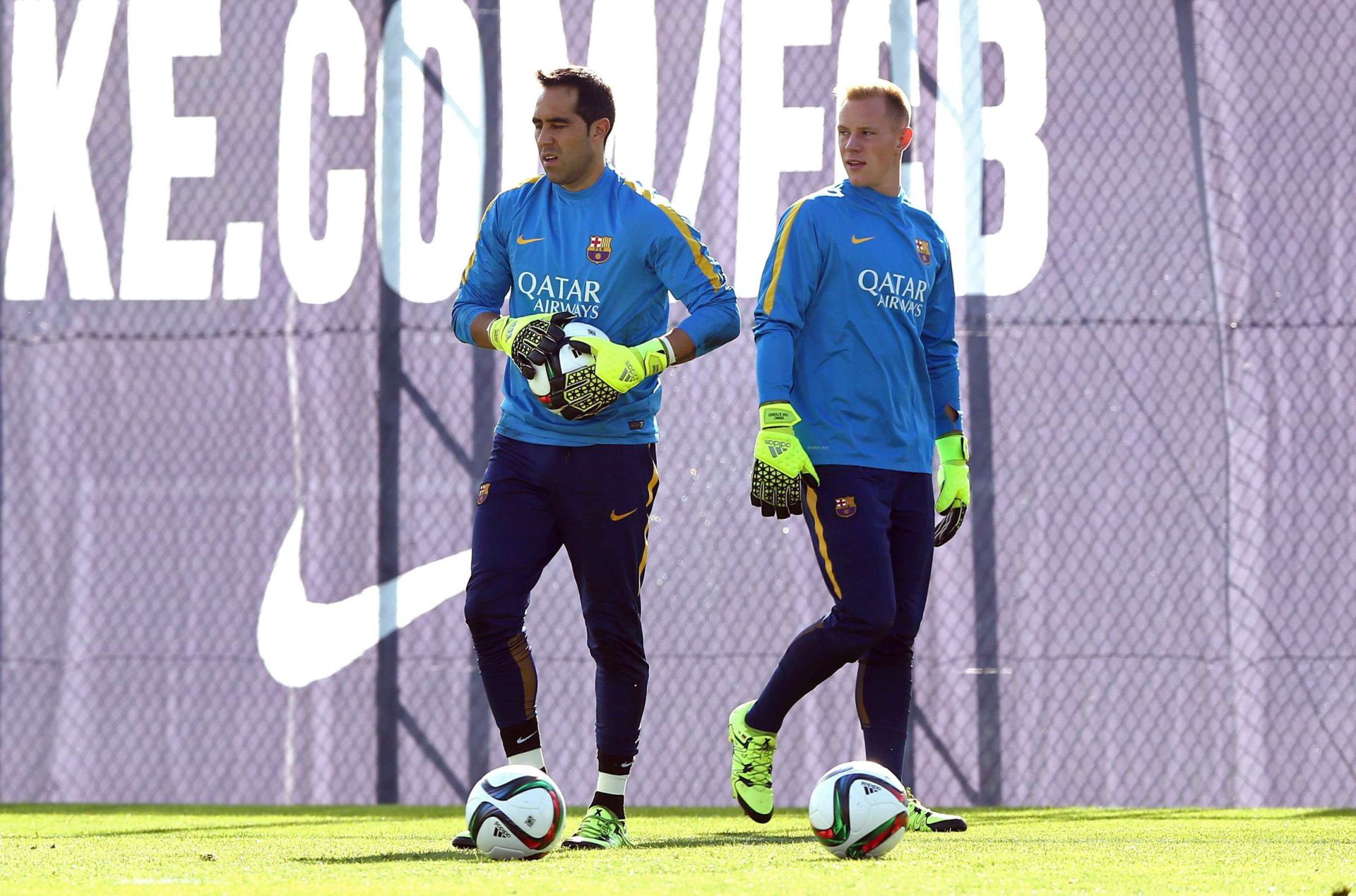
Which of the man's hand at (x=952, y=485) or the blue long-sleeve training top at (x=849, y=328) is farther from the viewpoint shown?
the man's hand at (x=952, y=485)

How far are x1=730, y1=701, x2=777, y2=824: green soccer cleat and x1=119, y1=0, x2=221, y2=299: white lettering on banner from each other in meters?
3.30

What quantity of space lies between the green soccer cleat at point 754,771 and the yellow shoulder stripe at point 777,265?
3.57 ft

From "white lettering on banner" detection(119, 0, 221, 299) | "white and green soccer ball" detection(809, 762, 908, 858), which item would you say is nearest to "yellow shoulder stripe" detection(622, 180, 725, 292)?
"white and green soccer ball" detection(809, 762, 908, 858)

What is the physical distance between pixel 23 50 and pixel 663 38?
8.65ft

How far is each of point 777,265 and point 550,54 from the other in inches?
96.2

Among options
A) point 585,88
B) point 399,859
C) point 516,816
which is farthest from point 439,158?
point 516,816

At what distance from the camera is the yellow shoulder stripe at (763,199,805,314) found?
14.3ft

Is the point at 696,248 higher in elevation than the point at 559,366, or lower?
higher

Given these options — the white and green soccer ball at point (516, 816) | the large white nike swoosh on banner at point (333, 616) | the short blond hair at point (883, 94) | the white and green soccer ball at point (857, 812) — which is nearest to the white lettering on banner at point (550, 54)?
A: the large white nike swoosh on banner at point (333, 616)

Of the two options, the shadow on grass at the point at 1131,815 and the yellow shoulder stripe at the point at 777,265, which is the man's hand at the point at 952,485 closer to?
the yellow shoulder stripe at the point at 777,265

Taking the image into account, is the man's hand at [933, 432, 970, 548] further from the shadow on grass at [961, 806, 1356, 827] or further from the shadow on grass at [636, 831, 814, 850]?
the shadow on grass at [961, 806, 1356, 827]

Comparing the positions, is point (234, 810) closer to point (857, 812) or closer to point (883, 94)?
point (857, 812)

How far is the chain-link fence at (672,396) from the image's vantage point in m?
6.05

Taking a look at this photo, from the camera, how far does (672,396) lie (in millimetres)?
6320
